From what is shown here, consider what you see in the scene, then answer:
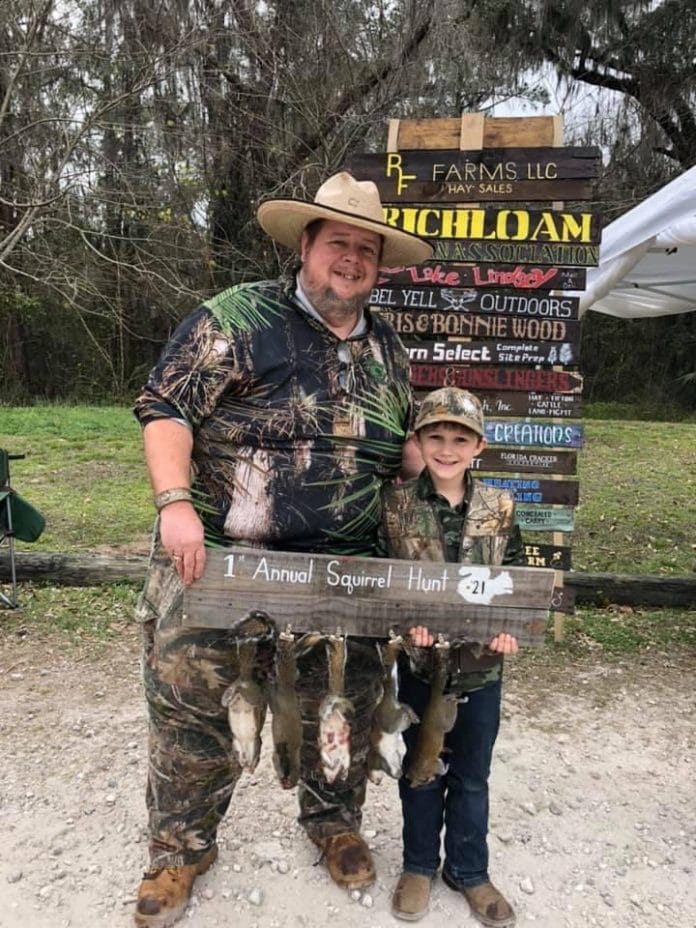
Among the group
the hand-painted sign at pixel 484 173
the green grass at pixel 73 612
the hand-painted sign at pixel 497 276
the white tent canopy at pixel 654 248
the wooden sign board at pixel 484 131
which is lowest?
the green grass at pixel 73 612

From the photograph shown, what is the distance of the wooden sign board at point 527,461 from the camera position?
14.9ft

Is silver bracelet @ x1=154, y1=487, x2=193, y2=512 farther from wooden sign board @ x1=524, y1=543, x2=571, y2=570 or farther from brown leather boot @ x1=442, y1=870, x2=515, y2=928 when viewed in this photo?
wooden sign board @ x1=524, y1=543, x2=571, y2=570

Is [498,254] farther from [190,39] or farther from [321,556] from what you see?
[190,39]

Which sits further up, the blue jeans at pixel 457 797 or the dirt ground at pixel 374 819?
the blue jeans at pixel 457 797

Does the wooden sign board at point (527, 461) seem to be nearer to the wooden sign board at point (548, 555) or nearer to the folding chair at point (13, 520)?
the wooden sign board at point (548, 555)

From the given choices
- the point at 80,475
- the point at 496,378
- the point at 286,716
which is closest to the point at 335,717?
the point at 286,716

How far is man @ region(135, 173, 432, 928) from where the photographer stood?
228cm

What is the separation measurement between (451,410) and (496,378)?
2218 millimetres

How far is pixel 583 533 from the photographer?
287 inches

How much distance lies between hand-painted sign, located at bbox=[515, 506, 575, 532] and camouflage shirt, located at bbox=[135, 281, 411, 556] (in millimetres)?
2314

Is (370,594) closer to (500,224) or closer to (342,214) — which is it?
(342,214)

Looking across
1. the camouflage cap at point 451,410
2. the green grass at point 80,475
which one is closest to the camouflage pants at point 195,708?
the camouflage cap at point 451,410

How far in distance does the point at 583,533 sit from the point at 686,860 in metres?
4.58

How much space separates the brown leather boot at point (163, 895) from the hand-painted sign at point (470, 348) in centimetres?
292
